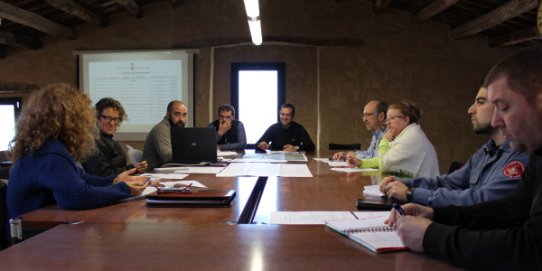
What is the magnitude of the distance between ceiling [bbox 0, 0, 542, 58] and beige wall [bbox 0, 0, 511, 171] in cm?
17

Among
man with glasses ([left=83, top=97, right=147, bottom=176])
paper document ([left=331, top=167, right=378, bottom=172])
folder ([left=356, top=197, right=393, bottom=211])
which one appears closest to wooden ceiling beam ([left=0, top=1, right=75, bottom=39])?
man with glasses ([left=83, top=97, right=147, bottom=176])

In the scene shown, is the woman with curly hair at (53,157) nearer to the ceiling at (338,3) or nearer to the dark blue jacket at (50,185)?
the dark blue jacket at (50,185)

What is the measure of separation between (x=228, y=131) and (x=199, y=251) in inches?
165

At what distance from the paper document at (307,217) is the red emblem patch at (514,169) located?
0.59m

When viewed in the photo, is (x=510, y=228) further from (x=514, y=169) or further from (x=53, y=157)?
(x=53, y=157)

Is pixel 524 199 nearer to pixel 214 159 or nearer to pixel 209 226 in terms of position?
pixel 209 226

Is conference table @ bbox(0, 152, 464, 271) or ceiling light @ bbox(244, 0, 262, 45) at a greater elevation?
ceiling light @ bbox(244, 0, 262, 45)

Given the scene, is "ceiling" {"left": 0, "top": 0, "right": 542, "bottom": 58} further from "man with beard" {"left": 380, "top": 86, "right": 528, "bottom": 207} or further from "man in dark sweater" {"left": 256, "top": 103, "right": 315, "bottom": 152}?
"man with beard" {"left": 380, "top": 86, "right": 528, "bottom": 207}

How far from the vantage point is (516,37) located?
5.67 m

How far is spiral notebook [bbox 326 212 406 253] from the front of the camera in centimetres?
120

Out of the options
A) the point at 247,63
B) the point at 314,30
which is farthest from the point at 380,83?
the point at 247,63

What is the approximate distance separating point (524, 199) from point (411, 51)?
5431 millimetres

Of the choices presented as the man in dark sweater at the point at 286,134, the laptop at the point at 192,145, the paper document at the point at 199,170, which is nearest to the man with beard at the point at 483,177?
the paper document at the point at 199,170

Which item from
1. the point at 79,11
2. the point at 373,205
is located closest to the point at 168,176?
the point at 373,205
